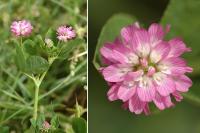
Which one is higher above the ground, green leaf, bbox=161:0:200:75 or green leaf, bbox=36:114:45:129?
green leaf, bbox=161:0:200:75

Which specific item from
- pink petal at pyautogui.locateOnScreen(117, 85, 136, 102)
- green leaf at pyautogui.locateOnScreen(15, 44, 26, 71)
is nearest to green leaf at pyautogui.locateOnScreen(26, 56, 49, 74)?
green leaf at pyautogui.locateOnScreen(15, 44, 26, 71)

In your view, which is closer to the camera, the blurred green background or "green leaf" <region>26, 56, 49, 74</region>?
"green leaf" <region>26, 56, 49, 74</region>

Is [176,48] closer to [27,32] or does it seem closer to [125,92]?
[125,92]

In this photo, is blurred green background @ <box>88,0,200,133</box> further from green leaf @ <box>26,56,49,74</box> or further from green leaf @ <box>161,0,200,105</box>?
green leaf @ <box>26,56,49,74</box>

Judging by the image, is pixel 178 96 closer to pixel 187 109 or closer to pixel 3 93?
pixel 187 109

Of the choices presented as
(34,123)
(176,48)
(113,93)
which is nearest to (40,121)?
(34,123)

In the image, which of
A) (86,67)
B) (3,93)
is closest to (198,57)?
(86,67)
